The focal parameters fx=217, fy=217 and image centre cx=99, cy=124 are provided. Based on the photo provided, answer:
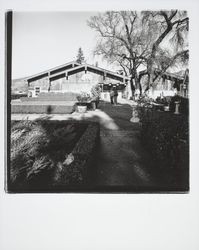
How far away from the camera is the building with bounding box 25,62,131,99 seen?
7.96ft

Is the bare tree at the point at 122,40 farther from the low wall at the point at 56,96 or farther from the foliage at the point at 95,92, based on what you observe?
the low wall at the point at 56,96

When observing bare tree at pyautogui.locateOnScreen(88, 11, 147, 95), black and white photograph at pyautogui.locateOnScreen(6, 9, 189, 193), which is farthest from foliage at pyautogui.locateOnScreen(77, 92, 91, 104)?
bare tree at pyautogui.locateOnScreen(88, 11, 147, 95)

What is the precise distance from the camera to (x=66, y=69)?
2.44 m

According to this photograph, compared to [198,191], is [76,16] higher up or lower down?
higher up

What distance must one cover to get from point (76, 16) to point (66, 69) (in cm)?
61

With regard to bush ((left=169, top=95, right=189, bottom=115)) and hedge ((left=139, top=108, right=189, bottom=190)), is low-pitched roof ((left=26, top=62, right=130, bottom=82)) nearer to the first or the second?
hedge ((left=139, top=108, right=189, bottom=190))

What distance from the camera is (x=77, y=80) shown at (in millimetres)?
2455

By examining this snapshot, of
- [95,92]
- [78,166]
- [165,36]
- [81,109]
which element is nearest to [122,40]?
[165,36]

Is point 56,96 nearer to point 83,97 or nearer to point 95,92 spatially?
point 83,97

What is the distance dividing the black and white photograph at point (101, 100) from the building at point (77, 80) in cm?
1
